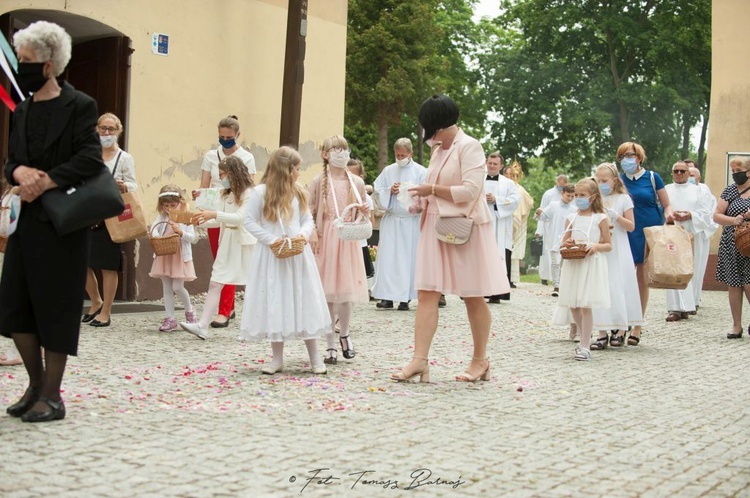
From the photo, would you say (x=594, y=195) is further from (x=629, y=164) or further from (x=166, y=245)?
(x=166, y=245)

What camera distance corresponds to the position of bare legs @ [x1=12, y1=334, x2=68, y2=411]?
19.5ft

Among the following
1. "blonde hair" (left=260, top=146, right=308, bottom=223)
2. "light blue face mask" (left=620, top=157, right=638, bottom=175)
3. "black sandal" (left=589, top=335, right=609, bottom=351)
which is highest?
"light blue face mask" (left=620, top=157, right=638, bottom=175)

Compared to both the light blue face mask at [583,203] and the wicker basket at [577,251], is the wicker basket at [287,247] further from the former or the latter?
the light blue face mask at [583,203]

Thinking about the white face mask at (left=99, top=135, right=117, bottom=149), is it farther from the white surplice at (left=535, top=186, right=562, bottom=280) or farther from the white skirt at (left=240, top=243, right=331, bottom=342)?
the white surplice at (left=535, top=186, right=562, bottom=280)

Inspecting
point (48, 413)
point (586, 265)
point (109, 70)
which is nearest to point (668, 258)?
point (586, 265)

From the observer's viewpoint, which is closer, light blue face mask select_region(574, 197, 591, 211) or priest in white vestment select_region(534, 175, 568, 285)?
light blue face mask select_region(574, 197, 591, 211)

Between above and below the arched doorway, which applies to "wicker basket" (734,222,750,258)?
below

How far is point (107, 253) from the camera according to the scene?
35.6 ft

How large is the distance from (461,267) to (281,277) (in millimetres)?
1291

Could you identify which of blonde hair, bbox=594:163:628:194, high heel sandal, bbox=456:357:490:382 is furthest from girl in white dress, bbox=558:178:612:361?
high heel sandal, bbox=456:357:490:382

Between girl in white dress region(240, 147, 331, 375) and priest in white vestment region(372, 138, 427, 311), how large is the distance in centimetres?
597

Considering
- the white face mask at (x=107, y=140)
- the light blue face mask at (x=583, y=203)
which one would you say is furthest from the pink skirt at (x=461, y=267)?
the white face mask at (x=107, y=140)

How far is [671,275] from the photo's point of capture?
1072cm

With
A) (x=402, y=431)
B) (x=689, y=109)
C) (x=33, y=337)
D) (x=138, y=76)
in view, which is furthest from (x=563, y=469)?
(x=689, y=109)
